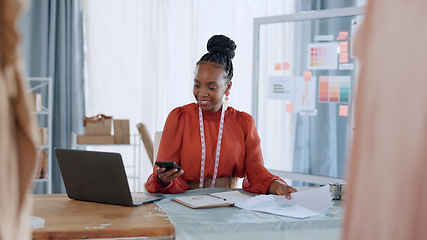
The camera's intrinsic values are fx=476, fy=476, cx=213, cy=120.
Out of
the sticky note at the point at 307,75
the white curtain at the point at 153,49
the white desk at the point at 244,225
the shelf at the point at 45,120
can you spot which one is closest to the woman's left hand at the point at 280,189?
the white desk at the point at 244,225

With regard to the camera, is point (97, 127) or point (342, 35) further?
point (97, 127)

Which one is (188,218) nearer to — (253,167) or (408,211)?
(253,167)

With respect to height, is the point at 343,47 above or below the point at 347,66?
above

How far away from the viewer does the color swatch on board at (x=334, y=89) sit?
3.60 m

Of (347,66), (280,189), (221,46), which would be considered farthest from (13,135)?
(347,66)

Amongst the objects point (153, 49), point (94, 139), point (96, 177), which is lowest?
point (94, 139)

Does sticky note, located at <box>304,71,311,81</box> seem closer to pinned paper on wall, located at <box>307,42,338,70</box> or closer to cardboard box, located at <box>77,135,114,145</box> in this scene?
pinned paper on wall, located at <box>307,42,338,70</box>

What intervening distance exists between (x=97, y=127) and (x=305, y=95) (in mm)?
1726

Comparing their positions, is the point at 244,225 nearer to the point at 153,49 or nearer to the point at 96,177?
the point at 96,177

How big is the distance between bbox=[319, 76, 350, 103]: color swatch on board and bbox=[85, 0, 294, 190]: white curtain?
1149mm

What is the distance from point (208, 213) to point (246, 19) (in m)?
3.40

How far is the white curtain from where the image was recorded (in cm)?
440

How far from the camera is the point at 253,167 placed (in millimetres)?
2148

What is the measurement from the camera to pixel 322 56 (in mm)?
3697
